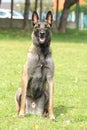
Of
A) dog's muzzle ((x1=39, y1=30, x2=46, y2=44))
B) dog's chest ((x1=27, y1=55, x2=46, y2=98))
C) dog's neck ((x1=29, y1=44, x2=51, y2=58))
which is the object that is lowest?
dog's chest ((x1=27, y1=55, x2=46, y2=98))

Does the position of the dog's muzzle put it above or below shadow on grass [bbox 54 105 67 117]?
above

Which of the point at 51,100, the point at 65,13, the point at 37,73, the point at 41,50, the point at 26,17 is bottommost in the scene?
the point at 51,100

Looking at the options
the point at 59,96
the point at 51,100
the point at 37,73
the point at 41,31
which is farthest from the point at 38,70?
the point at 59,96

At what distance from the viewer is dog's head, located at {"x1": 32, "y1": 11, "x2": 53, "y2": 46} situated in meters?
8.07

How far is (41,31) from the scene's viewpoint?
26.4ft

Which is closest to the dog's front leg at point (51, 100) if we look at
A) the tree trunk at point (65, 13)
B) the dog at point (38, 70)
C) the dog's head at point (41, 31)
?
the dog at point (38, 70)

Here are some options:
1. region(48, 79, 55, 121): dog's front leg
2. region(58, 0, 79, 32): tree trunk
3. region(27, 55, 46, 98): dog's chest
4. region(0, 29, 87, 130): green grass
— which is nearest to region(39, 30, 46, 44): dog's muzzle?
region(27, 55, 46, 98): dog's chest

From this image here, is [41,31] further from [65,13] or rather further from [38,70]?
[65,13]

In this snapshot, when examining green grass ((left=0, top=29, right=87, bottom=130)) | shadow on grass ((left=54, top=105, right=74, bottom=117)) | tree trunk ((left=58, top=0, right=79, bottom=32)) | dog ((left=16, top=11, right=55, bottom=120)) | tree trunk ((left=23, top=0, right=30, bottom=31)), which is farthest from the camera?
tree trunk ((left=58, top=0, right=79, bottom=32))

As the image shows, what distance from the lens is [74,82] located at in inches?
508

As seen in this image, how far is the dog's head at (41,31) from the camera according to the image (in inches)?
318

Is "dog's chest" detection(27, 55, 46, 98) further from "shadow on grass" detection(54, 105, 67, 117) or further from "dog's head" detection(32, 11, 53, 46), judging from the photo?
"shadow on grass" detection(54, 105, 67, 117)

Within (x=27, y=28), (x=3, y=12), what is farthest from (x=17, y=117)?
(x=3, y=12)

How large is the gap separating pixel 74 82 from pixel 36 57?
4.71 meters
